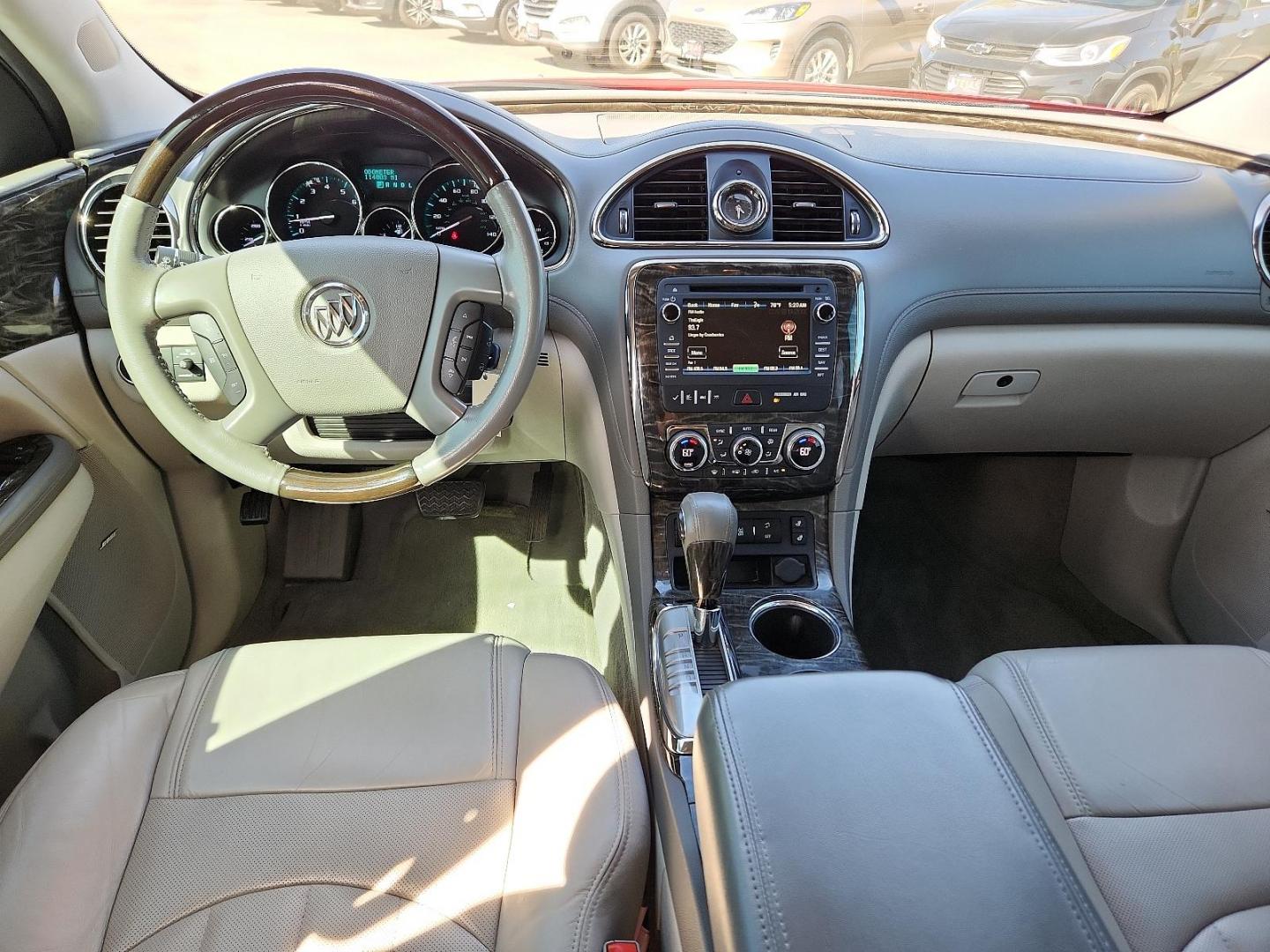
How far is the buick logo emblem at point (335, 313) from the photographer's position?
1257 millimetres

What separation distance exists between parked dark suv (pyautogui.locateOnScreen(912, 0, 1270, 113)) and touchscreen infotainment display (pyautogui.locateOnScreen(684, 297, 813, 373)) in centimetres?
89

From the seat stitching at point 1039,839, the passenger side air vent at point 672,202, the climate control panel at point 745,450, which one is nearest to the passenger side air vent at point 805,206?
the passenger side air vent at point 672,202

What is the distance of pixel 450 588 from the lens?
2.29 m

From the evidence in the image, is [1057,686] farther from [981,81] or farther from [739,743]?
[981,81]

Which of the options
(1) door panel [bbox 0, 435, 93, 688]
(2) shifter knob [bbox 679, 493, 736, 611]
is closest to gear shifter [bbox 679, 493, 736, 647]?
(2) shifter knob [bbox 679, 493, 736, 611]

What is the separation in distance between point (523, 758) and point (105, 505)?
3.94 feet

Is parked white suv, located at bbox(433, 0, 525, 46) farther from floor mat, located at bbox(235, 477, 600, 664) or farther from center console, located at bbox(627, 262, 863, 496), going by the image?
floor mat, located at bbox(235, 477, 600, 664)

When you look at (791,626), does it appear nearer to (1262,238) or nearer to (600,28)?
(1262,238)

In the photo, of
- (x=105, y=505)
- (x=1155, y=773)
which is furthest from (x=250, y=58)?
(x=1155, y=773)

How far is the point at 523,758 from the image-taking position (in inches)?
45.0

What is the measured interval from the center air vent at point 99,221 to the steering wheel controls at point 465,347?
0.68m

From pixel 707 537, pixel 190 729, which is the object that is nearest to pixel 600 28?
pixel 707 537

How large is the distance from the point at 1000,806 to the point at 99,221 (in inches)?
70.5

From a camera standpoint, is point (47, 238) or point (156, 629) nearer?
point (47, 238)
